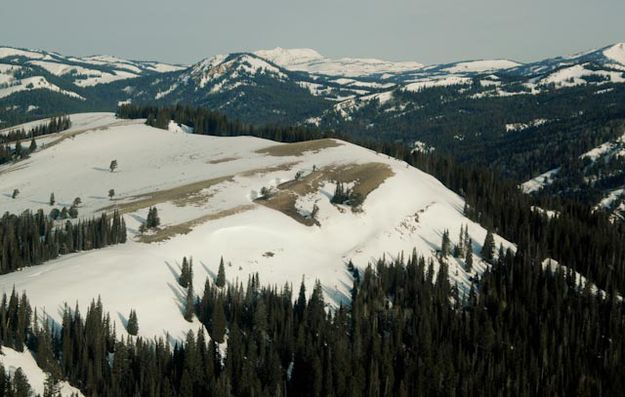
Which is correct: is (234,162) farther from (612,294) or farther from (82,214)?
(612,294)

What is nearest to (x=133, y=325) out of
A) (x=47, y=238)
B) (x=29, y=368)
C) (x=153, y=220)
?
(x=29, y=368)

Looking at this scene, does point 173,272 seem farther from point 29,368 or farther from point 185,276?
point 29,368

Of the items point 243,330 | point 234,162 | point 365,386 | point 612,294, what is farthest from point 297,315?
point 234,162

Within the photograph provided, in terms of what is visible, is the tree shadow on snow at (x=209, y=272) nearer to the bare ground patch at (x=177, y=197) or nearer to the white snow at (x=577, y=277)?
the bare ground patch at (x=177, y=197)

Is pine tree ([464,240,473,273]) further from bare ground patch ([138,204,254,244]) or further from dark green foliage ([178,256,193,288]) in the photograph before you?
dark green foliage ([178,256,193,288])

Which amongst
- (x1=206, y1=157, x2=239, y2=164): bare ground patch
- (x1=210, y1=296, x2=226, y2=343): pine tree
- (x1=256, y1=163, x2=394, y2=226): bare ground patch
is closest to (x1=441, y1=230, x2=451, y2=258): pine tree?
(x1=256, y1=163, x2=394, y2=226): bare ground patch

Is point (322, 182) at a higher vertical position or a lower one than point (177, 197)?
higher

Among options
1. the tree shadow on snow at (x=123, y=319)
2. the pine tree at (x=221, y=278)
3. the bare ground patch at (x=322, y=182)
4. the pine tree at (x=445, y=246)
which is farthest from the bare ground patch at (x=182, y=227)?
the pine tree at (x=445, y=246)
